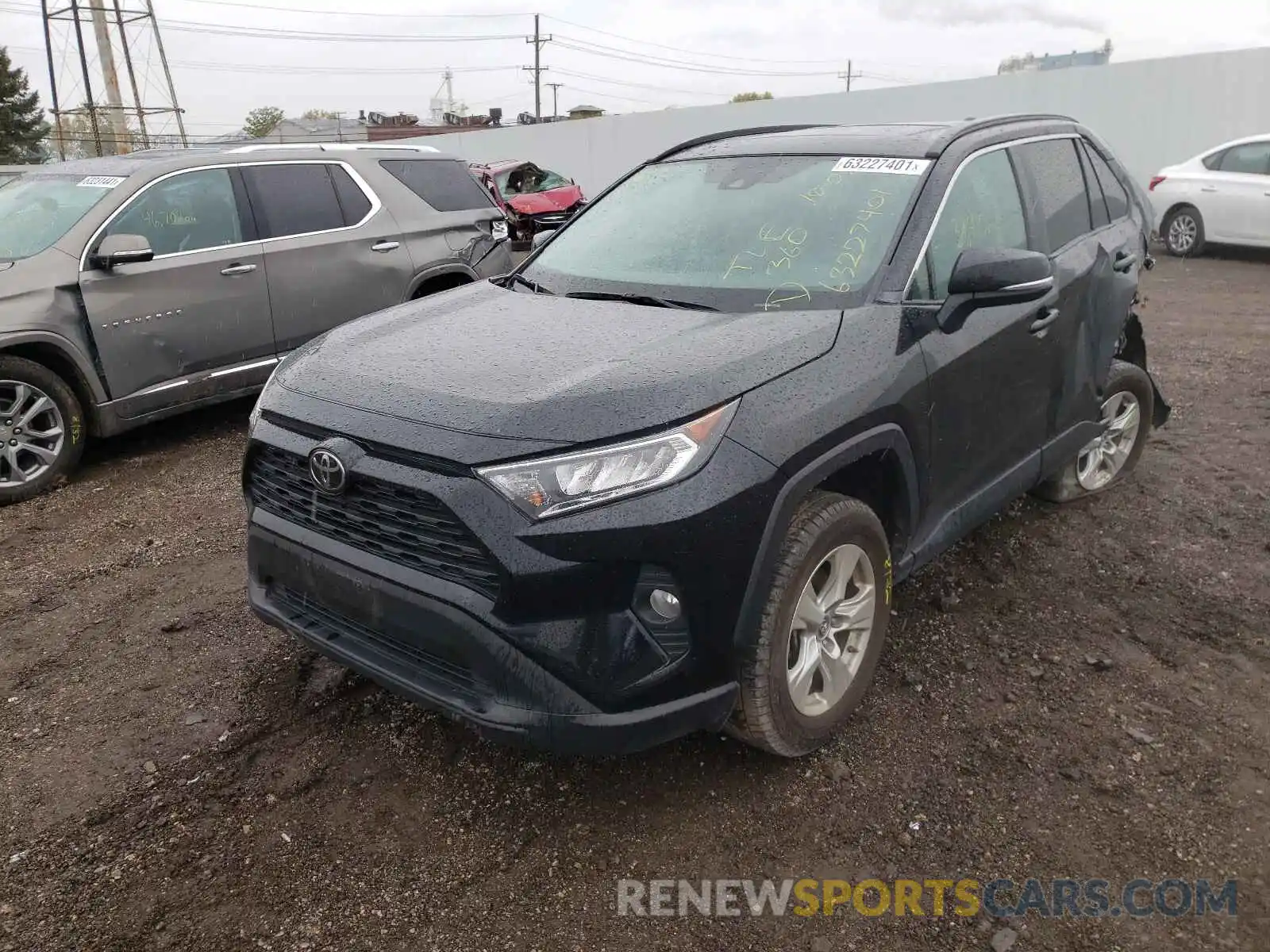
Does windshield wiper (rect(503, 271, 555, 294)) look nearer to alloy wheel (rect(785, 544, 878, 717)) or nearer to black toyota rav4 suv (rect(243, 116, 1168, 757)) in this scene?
black toyota rav4 suv (rect(243, 116, 1168, 757))

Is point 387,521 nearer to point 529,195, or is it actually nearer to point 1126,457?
point 1126,457

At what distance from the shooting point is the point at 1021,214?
11.4 ft

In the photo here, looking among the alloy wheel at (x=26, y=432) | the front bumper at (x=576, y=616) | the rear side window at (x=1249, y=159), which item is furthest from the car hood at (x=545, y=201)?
the front bumper at (x=576, y=616)

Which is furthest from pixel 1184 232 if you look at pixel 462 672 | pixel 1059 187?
pixel 462 672

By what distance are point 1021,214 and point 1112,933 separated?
2507 mm

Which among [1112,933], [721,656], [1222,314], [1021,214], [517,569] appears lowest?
[1222,314]

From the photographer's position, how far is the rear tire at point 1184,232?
40.2ft

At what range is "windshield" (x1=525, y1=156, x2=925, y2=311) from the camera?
113 inches

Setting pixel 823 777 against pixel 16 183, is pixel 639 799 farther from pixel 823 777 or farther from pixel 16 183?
pixel 16 183

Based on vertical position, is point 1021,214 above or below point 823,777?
above

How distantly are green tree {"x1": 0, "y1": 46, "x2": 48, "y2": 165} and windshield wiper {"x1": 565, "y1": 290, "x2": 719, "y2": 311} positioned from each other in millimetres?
49688

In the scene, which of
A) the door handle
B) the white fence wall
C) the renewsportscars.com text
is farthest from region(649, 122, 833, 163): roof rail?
the white fence wall

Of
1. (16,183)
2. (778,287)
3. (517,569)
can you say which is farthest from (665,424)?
(16,183)

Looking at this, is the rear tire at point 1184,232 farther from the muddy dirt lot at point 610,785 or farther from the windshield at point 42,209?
the windshield at point 42,209
